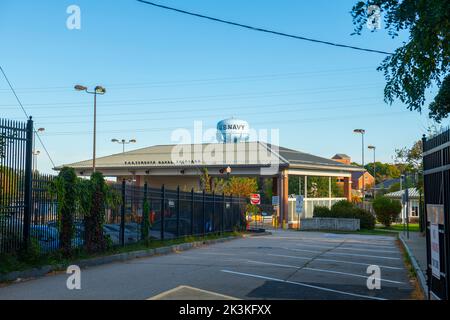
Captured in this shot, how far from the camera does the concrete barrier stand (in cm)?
4206

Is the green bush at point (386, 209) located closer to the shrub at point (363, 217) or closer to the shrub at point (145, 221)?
the shrub at point (363, 217)

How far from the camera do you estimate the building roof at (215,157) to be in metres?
49.8

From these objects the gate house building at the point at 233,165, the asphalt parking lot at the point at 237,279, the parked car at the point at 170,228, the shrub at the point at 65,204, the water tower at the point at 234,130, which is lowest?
the asphalt parking lot at the point at 237,279

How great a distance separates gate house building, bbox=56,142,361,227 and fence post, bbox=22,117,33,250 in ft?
116

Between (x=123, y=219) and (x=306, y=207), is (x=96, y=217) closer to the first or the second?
(x=123, y=219)

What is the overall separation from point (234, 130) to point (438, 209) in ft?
170

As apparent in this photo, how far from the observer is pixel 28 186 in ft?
42.8

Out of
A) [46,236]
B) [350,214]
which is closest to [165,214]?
[46,236]

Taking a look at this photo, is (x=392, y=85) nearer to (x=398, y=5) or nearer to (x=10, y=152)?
(x=398, y=5)

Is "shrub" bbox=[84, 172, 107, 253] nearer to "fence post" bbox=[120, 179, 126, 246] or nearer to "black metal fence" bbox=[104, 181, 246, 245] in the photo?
"black metal fence" bbox=[104, 181, 246, 245]

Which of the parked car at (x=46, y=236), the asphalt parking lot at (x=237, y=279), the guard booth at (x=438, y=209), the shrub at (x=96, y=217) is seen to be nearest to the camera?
the guard booth at (x=438, y=209)

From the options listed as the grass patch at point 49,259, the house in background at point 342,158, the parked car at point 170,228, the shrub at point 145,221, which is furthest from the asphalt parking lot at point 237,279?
the house in background at point 342,158

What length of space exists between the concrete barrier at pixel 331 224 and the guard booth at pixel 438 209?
3382cm
